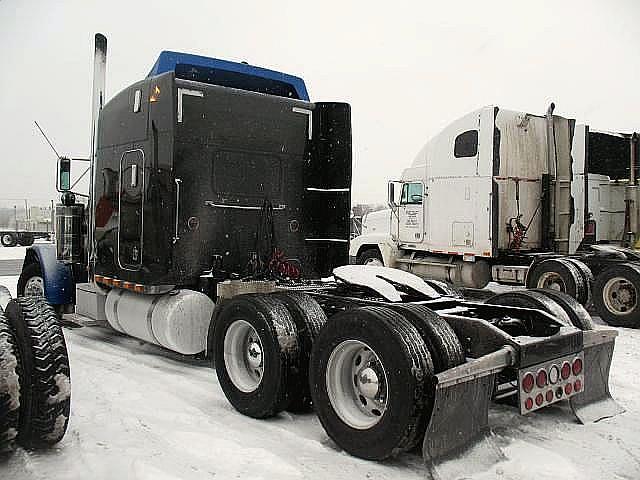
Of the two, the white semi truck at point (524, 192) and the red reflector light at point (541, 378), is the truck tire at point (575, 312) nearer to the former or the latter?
the red reflector light at point (541, 378)

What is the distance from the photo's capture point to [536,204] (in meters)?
11.2

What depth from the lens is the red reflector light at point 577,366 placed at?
419 cm

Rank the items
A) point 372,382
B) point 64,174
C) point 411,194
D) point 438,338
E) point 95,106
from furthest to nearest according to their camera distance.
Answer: point 411,194 → point 64,174 → point 95,106 → point 372,382 → point 438,338

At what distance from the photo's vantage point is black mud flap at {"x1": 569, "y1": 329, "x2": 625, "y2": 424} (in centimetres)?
442

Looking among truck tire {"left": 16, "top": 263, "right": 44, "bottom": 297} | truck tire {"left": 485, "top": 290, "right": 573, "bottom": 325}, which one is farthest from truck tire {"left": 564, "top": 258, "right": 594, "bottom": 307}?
truck tire {"left": 16, "top": 263, "right": 44, "bottom": 297}

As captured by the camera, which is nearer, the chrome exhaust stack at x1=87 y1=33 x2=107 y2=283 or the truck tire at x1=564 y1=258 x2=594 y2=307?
the chrome exhaust stack at x1=87 y1=33 x2=107 y2=283

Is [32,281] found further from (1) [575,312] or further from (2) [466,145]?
(2) [466,145]

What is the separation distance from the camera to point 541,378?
392 centimetres

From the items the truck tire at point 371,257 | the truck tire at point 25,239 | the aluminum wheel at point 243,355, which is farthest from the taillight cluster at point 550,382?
the truck tire at point 25,239

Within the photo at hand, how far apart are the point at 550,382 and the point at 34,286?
6.59 metres

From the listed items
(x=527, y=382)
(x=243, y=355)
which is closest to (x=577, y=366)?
(x=527, y=382)

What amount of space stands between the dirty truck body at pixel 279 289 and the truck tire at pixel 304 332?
0.04 feet

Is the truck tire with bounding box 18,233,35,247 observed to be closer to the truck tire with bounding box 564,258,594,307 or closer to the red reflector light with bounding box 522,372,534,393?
the truck tire with bounding box 564,258,594,307

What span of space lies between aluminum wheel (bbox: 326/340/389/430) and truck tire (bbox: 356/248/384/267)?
9.80 m
